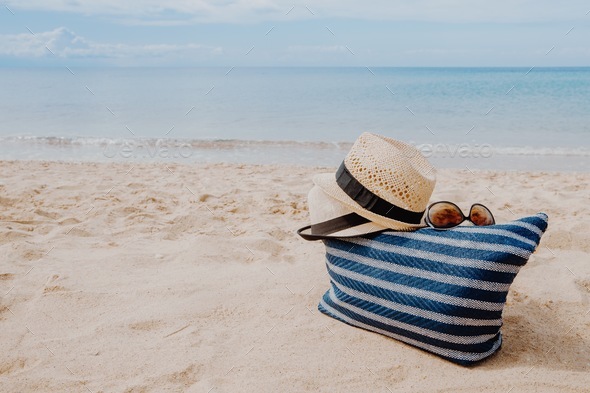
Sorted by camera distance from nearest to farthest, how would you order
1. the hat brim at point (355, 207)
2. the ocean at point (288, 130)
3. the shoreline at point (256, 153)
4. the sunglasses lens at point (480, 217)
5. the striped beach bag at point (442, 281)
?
the striped beach bag at point (442, 281)
the hat brim at point (355, 207)
the sunglasses lens at point (480, 217)
the shoreline at point (256, 153)
the ocean at point (288, 130)

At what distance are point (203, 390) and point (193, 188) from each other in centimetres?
360

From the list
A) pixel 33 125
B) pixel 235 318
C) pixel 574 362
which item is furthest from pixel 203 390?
pixel 33 125

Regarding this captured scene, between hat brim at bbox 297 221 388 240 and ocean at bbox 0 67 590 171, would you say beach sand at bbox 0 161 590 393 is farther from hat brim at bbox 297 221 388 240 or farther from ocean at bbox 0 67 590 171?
ocean at bbox 0 67 590 171

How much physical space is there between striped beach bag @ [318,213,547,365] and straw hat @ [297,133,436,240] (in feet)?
0.25

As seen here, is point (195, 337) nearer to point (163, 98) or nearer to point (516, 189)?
point (516, 189)

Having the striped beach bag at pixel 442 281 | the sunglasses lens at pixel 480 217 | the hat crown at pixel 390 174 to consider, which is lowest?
the striped beach bag at pixel 442 281

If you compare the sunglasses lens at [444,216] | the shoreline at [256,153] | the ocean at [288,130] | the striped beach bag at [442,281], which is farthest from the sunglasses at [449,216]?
the ocean at [288,130]

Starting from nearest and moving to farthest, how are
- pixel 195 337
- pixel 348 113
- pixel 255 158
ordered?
pixel 195 337, pixel 255 158, pixel 348 113

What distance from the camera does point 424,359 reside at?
7.33ft

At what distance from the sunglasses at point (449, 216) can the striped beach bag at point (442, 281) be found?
141 mm

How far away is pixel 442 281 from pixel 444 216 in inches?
14.2

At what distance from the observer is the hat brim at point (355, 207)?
7.52ft

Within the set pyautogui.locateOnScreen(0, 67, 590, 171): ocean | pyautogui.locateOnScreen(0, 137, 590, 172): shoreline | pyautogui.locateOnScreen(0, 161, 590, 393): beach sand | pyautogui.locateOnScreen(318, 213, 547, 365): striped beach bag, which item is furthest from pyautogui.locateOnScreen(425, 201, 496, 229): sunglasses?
pyautogui.locateOnScreen(0, 67, 590, 171): ocean

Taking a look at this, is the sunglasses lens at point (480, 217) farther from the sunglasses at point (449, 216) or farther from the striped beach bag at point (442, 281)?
the striped beach bag at point (442, 281)
